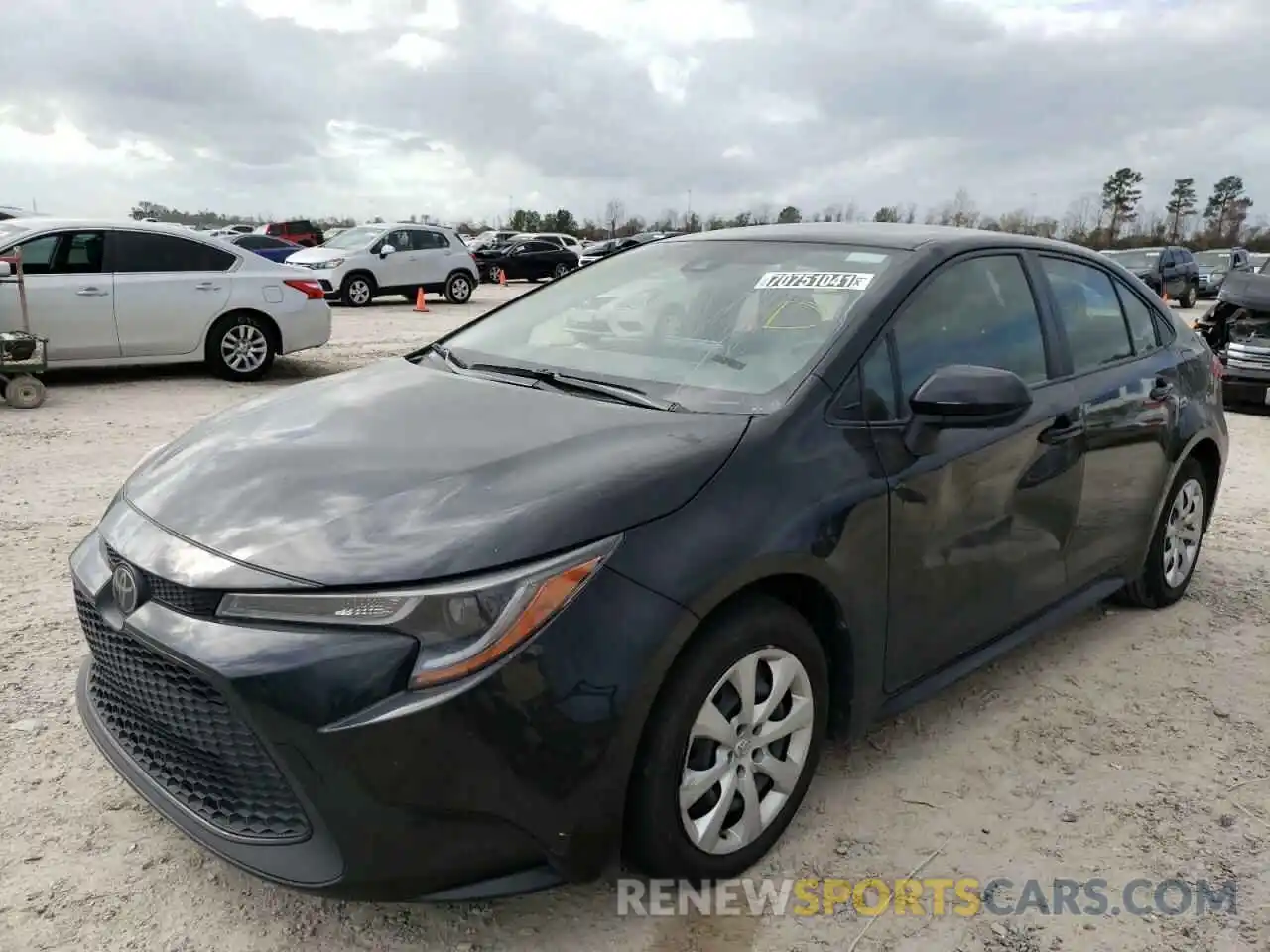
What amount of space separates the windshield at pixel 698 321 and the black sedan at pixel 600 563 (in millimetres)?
14

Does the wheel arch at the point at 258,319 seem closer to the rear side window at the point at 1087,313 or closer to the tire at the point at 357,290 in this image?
the rear side window at the point at 1087,313

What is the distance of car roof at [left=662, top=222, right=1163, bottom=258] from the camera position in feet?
10.6

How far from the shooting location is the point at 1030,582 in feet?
11.0

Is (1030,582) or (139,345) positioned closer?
(1030,582)

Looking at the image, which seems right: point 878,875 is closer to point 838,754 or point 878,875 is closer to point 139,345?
point 838,754

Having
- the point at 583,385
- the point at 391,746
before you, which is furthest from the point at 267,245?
the point at 391,746

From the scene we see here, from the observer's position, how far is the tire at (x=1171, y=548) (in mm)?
4281

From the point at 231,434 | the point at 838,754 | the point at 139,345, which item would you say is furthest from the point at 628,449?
the point at 139,345

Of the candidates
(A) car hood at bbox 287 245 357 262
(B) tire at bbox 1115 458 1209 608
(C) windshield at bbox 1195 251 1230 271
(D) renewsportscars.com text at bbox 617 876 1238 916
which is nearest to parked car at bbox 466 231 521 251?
(A) car hood at bbox 287 245 357 262

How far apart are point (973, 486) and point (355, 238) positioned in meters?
18.4

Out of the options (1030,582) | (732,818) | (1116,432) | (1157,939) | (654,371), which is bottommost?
(1157,939)

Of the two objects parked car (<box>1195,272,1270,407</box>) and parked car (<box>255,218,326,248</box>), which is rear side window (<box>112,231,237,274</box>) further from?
parked car (<box>255,218,326,248</box>)

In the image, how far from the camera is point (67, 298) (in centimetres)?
873

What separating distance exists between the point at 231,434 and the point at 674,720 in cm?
148
